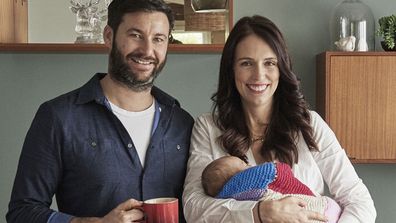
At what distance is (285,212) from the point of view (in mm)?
1514

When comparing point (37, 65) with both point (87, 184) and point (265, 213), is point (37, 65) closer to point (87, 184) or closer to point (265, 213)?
point (87, 184)

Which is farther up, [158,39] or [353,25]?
[353,25]

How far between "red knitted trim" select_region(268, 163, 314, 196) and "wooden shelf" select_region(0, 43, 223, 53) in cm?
108

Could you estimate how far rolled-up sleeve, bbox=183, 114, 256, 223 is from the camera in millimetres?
1556

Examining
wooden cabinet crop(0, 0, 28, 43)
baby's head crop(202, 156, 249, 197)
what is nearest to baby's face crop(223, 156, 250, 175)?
baby's head crop(202, 156, 249, 197)

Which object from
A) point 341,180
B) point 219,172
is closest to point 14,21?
point 219,172

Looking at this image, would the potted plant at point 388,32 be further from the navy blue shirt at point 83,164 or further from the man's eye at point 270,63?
the navy blue shirt at point 83,164

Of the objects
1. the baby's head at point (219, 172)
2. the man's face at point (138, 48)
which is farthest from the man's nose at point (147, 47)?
the baby's head at point (219, 172)

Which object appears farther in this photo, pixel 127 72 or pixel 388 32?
pixel 388 32

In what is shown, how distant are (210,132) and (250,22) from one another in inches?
15.3

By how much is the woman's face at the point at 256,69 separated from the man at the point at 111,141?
0.26m

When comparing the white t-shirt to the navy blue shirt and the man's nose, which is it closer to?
the navy blue shirt

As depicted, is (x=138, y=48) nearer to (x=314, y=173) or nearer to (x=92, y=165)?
(x=92, y=165)

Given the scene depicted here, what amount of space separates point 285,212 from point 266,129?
0.43 m
